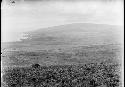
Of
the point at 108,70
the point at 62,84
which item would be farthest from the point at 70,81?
the point at 108,70

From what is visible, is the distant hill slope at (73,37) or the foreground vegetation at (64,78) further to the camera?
the distant hill slope at (73,37)

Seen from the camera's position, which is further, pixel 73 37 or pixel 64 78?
pixel 73 37

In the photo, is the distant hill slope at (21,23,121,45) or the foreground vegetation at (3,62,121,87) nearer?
the foreground vegetation at (3,62,121,87)

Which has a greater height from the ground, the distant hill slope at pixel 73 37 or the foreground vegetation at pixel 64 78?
the foreground vegetation at pixel 64 78

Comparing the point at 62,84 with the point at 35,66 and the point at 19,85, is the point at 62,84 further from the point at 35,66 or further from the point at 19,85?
the point at 35,66

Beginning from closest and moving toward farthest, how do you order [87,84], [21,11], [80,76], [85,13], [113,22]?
[87,84] → [80,76] → [85,13] → [113,22] → [21,11]

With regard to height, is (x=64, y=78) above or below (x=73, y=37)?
above

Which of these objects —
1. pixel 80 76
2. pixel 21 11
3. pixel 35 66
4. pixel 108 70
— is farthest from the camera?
pixel 21 11

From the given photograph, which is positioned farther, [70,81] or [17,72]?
[17,72]
